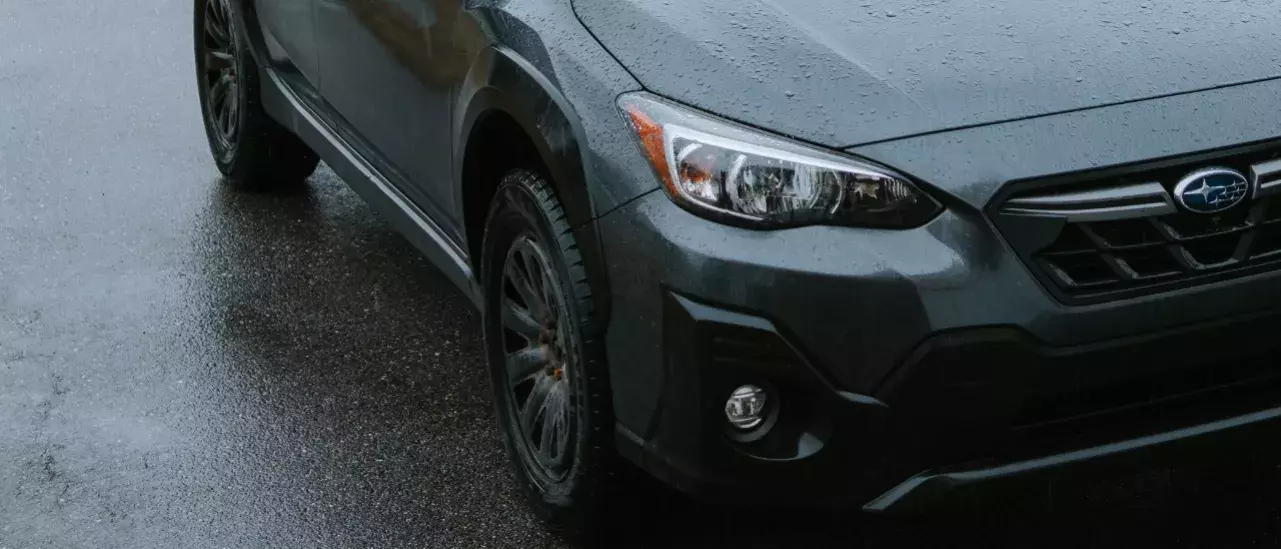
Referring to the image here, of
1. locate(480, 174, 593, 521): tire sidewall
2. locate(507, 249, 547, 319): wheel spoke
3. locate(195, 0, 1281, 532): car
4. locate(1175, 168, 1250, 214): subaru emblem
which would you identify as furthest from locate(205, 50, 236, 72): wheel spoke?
locate(1175, 168, 1250, 214): subaru emblem

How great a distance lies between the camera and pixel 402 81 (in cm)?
429

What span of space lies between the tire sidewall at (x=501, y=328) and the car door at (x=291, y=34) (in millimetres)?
1408

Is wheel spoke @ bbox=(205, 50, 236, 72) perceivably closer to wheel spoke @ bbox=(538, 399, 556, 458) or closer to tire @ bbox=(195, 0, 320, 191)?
tire @ bbox=(195, 0, 320, 191)

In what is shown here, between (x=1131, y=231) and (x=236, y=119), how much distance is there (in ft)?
13.1

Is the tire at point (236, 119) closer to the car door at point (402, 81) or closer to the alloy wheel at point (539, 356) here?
the car door at point (402, 81)

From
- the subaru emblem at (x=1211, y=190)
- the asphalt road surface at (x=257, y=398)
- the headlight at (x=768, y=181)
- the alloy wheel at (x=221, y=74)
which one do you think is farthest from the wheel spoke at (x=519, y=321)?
the alloy wheel at (x=221, y=74)

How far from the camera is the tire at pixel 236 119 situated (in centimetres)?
603

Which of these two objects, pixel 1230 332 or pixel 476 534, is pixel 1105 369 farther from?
pixel 476 534

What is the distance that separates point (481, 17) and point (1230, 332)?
1728mm

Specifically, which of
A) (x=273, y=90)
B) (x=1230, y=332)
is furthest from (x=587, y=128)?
(x=273, y=90)

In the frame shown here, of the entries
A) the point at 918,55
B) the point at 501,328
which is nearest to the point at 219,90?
the point at 501,328

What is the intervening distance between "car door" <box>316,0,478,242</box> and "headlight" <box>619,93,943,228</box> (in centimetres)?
91

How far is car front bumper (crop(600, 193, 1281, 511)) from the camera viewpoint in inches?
117

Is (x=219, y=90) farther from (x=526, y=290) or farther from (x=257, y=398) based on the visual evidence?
(x=526, y=290)
